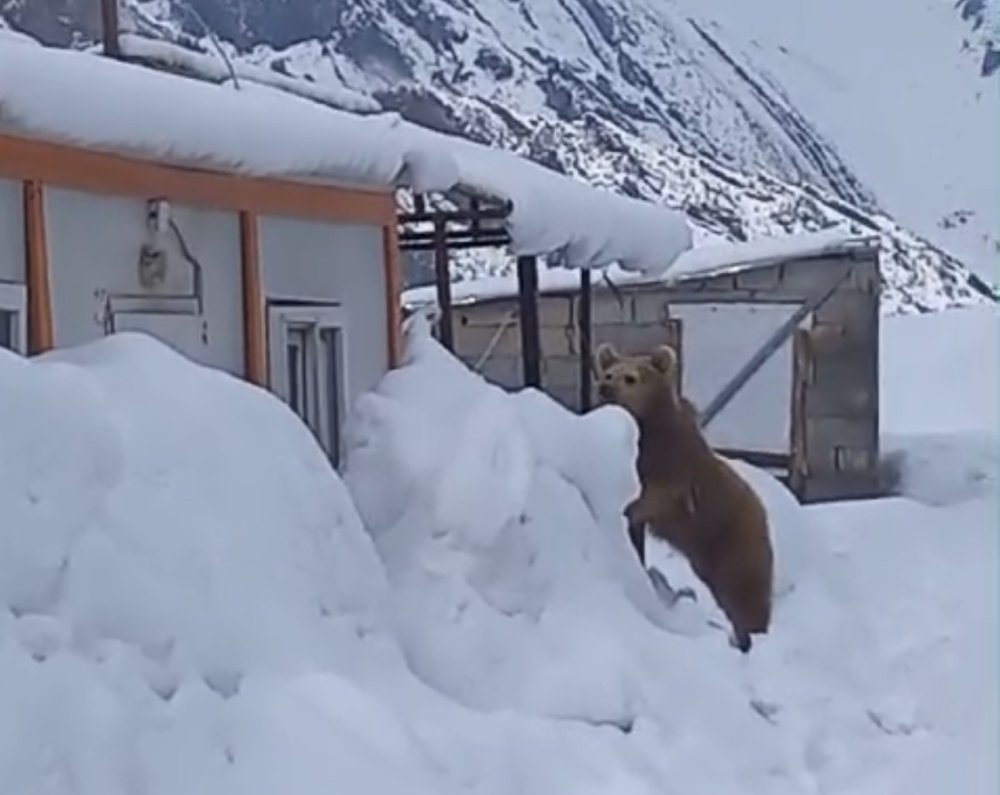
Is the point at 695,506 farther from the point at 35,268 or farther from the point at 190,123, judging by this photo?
the point at 35,268

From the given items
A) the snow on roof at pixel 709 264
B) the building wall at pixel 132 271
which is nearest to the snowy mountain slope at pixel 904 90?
the snow on roof at pixel 709 264

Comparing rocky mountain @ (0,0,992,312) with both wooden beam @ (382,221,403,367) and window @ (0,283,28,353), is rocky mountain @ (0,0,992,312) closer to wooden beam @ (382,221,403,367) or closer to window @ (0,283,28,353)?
wooden beam @ (382,221,403,367)

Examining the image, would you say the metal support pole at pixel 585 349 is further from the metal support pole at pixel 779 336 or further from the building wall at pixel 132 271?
the building wall at pixel 132 271

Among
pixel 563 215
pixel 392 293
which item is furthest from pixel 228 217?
pixel 563 215

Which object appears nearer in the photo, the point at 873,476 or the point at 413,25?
the point at 873,476

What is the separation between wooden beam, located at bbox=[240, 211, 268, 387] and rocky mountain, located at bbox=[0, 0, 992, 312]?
41.3 feet

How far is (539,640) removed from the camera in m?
7.29

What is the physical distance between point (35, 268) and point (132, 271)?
0.69m

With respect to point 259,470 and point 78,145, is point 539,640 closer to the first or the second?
point 259,470

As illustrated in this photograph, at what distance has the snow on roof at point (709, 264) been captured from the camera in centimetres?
1464

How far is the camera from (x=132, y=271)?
24.9 feet

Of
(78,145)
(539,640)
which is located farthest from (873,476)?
(78,145)

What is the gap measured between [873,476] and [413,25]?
11948 mm

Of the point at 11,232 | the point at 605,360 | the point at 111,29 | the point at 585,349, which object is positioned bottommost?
the point at 585,349
